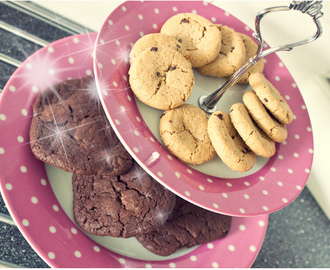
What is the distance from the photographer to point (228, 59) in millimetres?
608

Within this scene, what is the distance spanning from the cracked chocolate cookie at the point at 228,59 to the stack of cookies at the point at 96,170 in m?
0.23

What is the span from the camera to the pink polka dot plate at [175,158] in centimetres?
50

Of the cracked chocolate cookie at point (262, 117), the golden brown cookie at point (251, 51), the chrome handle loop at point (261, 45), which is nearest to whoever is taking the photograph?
the chrome handle loop at point (261, 45)

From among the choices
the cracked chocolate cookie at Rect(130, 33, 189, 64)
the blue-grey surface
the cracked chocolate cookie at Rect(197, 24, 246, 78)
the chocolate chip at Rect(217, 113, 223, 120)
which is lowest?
the blue-grey surface

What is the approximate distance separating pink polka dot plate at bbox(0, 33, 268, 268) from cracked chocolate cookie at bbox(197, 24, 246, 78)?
0.30 metres

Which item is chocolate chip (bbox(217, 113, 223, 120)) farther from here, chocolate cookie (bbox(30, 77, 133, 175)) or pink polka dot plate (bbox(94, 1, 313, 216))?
chocolate cookie (bbox(30, 77, 133, 175))

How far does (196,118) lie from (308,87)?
1.58 feet

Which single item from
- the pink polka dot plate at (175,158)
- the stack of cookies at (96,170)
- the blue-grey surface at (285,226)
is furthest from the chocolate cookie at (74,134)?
the blue-grey surface at (285,226)

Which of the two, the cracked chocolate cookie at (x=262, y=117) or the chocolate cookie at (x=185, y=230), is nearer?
the cracked chocolate cookie at (x=262, y=117)

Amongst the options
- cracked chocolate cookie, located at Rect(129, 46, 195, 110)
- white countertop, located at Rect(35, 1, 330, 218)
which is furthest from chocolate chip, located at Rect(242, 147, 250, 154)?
white countertop, located at Rect(35, 1, 330, 218)

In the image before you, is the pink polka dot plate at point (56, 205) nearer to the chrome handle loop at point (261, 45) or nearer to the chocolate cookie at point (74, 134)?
the chocolate cookie at point (74, 134)

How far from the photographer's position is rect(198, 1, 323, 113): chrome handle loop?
0.43 m

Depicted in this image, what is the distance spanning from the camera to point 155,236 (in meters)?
0.67

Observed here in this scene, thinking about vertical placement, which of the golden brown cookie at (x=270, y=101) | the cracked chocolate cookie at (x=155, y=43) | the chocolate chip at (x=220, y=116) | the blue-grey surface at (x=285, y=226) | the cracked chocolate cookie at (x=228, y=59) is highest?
the cracked chocolate cookie at (x=155, y=43)
